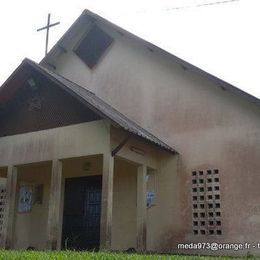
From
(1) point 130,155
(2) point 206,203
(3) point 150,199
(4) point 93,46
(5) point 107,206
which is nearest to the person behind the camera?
(5) point 107,206

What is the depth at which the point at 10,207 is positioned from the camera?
40.1 feet

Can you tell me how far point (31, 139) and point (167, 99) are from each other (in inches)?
160

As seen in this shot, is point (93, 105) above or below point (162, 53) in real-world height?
below

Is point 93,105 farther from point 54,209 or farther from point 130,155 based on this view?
point 54,209

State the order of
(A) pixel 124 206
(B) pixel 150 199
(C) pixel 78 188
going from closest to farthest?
(B) pixel 150 199
(A) pixel 124 206
(C) pixel 78 188

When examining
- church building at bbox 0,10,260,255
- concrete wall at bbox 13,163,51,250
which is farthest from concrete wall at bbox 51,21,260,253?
concrete wall at bbox 13,163,51,250

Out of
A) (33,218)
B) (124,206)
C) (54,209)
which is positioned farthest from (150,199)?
(33,218)

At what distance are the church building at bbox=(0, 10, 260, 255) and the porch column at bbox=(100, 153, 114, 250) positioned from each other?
0.08 ft

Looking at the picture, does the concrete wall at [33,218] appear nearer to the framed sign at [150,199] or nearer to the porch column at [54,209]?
the porch column at [54,209]

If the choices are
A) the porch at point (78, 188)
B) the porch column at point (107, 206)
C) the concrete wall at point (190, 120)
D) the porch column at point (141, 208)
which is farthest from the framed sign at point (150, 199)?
the porch column at point (107, 206)

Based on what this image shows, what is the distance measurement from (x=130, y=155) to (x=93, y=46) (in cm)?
522

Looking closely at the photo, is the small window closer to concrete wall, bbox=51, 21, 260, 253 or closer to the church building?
the church building

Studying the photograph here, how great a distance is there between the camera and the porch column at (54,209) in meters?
10.7

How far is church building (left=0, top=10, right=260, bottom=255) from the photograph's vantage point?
36.2 feet
